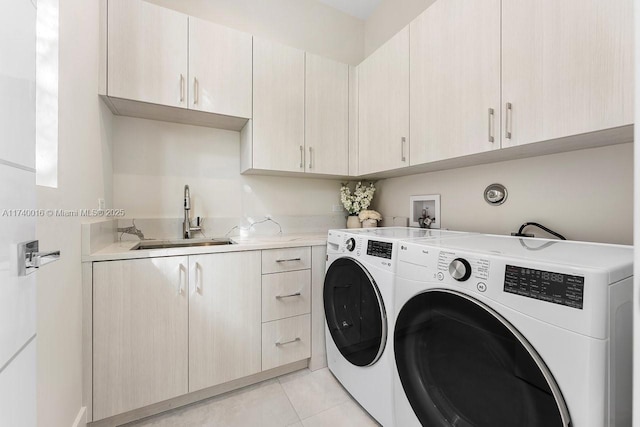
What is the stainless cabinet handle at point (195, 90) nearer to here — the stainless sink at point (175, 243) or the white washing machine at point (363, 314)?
the stainless sink at point (175, 243)

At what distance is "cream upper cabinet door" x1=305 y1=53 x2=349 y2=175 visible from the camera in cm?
200

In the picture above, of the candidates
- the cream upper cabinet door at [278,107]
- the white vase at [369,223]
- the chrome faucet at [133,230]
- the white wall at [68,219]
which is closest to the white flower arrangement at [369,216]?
the white vase at [369,223]

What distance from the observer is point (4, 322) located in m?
0.49

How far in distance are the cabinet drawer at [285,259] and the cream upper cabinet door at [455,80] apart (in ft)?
3.05

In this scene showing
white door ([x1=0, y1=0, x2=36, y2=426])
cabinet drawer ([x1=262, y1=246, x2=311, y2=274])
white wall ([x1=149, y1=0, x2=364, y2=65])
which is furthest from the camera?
white wall ([x1=149, y1=0, x2=364, y2=65])

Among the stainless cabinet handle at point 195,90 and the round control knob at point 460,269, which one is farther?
the stainless cabinet handle at point 195,90

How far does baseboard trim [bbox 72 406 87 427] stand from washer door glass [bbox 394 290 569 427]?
4.65 ft

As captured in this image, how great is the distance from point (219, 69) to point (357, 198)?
141 centimetres

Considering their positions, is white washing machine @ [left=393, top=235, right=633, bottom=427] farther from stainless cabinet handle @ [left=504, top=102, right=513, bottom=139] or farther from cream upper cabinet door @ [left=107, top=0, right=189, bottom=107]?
cream upper cabinet door @ [left=107, top=0, right=189, bottom=107]

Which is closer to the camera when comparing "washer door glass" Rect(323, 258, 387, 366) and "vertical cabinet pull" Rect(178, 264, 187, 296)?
"washer door glass" Rect(323, 258, 387, 366)

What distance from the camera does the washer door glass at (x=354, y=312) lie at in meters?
1.30

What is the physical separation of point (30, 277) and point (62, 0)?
43.7 inches

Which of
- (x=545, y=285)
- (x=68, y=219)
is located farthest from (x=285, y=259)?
(x=545, y=285)

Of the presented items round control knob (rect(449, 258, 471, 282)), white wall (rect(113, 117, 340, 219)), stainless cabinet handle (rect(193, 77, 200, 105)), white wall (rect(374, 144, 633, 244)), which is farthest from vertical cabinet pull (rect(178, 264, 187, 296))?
white wall (rect(374, 144, 633, 244))
